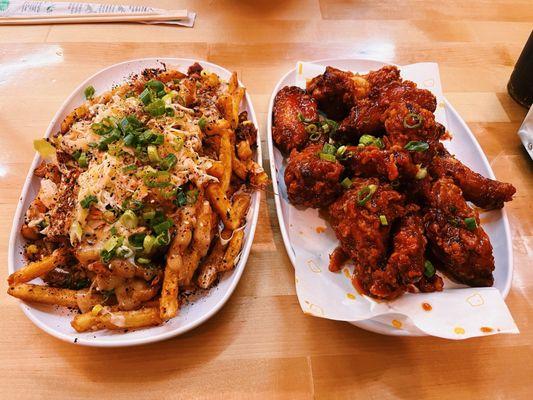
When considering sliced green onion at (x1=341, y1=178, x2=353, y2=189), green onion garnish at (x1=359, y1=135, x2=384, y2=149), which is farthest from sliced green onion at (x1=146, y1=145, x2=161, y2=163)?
green onion garnish at (x1=359, y1=135, x2=384, y2=149)

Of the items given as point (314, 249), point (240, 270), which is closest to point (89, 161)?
point (240, 270)

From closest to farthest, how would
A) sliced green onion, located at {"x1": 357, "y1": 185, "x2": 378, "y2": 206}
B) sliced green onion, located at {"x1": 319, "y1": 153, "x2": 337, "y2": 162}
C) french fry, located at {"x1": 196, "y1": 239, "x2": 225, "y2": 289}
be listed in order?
french fry, located at {"x1": 196, "y1": 239, "x2": 225, "y2": 289}
sliced green onion, located at {"x1": 357, "y1": 185, "x2": 378, "y2": 206}
sliced green onion, located at {"x1": 319, "y1": 153, "x2": 337, "y2": 162}

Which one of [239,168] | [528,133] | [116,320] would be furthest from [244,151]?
[528,133]

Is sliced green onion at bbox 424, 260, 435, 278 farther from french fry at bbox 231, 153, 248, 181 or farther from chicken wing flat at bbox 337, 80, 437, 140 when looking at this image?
french fry at bbox 231, 153, 248, 181

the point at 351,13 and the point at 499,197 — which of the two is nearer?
the point at 499,197

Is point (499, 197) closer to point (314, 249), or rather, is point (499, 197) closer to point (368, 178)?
point (368, 178)

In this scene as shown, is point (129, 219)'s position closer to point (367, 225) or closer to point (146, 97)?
point (146, 97)
